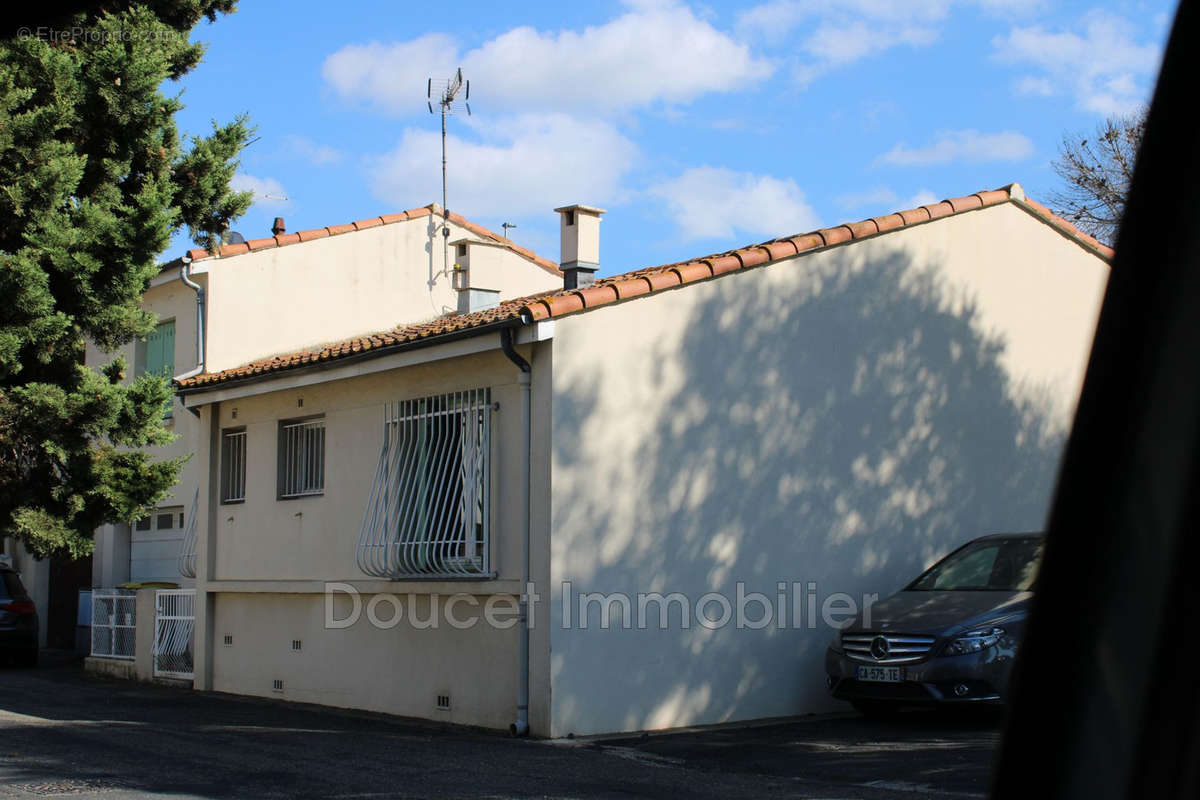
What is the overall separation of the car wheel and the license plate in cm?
32

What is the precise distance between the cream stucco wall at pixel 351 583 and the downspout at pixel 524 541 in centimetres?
11

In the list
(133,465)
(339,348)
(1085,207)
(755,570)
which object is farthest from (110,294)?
(1085,207)

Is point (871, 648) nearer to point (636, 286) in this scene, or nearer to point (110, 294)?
point (636, 286)

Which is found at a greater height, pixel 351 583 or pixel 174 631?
pixel 351 583

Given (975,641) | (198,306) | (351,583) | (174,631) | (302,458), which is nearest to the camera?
(975,641)

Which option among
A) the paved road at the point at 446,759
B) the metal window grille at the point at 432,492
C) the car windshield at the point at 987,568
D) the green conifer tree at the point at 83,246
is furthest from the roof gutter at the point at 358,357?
the car windshield at the point at 987,568

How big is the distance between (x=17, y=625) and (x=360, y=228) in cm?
825

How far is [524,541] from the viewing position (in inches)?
474

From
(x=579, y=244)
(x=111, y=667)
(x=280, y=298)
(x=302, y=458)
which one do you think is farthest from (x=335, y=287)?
(x=579, y=244)

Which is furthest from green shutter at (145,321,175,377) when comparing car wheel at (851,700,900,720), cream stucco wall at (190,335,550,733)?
car wheel at (851,700,900,720)

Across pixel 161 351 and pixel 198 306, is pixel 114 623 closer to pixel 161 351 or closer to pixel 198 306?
pixel 198 306

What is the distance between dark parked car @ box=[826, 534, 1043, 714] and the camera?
438 inches

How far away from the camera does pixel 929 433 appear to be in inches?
564

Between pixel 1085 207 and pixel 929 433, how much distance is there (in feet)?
55.2
